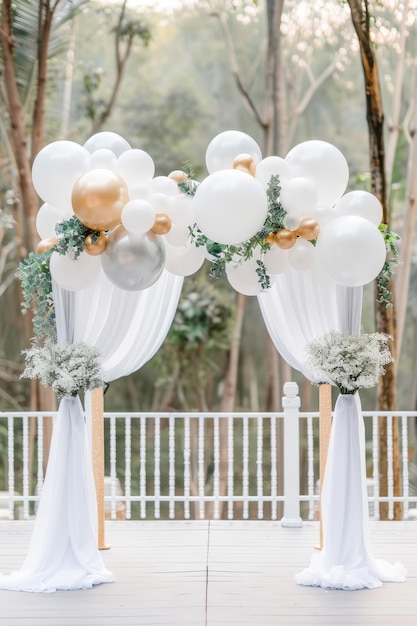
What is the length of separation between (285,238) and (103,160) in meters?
1.16

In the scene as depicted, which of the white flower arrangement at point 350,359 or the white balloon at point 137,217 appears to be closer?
the white balloon at point 137,217

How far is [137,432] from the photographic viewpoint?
55.9 ft

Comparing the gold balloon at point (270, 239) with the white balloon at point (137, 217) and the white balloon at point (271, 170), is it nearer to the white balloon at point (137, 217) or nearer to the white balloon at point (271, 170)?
the white balloon at point (271, 170)

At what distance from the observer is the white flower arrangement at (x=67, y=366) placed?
554 centimetres

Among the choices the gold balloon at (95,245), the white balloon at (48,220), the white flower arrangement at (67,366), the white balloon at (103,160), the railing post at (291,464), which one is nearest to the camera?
the gold balloon at (95,245)

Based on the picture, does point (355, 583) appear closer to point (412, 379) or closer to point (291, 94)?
point (291, 94)

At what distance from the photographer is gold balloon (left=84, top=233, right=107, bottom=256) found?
17.1 feet

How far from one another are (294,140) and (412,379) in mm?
4953

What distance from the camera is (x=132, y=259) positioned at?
5055mm

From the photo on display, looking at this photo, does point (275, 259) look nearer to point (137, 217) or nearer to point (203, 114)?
point (137, 217)

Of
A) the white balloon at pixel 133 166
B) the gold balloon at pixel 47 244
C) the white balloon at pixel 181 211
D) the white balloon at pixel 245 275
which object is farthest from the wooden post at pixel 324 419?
the gold balloon at pixel 47 244

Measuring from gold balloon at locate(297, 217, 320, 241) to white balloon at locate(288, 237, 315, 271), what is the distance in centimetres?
9

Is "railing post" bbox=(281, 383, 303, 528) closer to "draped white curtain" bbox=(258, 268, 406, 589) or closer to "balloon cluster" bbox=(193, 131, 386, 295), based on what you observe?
"draped white curtain" bbox=(258, 268, 406, 589)

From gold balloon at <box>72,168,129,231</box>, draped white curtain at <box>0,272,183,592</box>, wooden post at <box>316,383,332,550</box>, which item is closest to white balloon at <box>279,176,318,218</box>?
gold balloon at <box>72,168,129,231</box>
